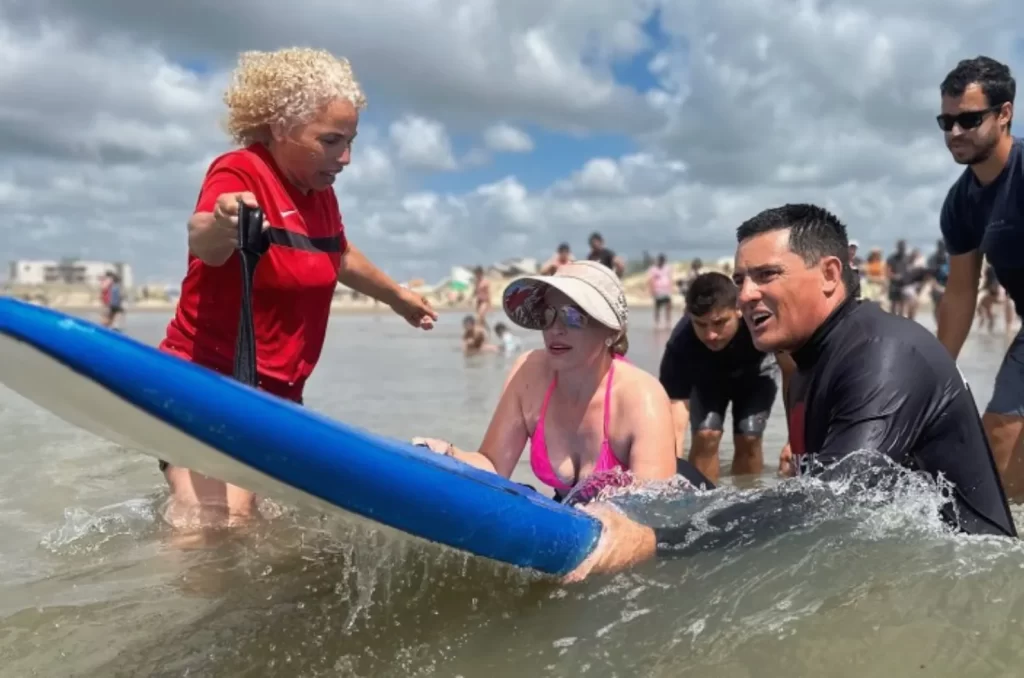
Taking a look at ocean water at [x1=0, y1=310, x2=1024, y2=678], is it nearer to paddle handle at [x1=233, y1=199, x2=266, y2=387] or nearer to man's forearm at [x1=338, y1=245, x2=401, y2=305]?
paddle handle at [x1=233, y1=199, x2=266, y2=387]

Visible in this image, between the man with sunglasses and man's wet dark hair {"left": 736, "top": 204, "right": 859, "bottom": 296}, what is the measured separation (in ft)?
5.17

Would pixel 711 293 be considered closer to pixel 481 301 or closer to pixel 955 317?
pixel 955 317

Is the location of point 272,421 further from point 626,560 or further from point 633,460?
point 633,460

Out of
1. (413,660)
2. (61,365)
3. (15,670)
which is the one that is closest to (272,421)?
(61,365)

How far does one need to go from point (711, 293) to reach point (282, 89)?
244cm

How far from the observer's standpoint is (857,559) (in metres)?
2.34

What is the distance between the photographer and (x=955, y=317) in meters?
4.25

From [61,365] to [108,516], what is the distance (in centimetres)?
224

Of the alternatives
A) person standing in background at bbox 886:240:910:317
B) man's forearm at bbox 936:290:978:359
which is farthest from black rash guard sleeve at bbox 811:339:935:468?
person standing in background at bbox 886:240:910:317

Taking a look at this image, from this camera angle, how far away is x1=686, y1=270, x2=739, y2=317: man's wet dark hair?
180 inches

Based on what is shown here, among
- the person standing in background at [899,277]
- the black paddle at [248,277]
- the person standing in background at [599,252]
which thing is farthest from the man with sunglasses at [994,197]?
the person standing in background at [899,277]

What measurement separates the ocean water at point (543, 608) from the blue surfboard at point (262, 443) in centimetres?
Result: 24

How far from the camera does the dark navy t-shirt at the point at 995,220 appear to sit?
148 inches

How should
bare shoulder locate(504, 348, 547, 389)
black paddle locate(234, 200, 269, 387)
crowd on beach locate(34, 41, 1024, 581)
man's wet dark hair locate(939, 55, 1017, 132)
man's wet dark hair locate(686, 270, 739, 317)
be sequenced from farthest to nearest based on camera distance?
man's wet dark hair locate(686, 270, 739, 317) → man's wet dark hair locate(939, 55, 1017, 132) → bare shoulder locate(504, 348, 547, 389) → black paddle locate(234, 200, 269, 387) → crowd on beach locate(34, 41, 1024, 581)
